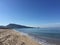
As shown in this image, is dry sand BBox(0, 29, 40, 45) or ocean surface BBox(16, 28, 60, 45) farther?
ocean surface BBox(16, 28, 60, 45)

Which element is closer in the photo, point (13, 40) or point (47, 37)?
point (13, 40)

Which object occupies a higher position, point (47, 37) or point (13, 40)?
point (13, 40)

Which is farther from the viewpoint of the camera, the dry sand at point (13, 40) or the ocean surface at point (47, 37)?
the ocean surface at point (47, 37)
